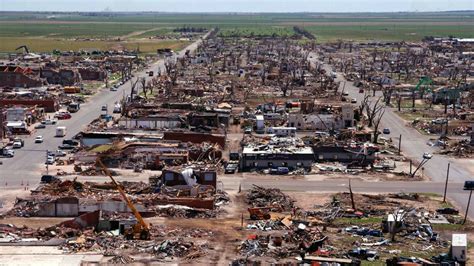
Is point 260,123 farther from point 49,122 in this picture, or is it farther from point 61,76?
point 61,76

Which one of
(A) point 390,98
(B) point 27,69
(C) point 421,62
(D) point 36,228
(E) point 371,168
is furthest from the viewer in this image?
(C) point 421,62

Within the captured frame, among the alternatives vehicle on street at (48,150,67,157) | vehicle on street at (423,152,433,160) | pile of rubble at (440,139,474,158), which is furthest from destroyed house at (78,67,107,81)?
vehicle on street at (423,152,433,160)

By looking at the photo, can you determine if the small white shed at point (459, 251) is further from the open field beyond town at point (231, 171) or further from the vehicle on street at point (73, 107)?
the vehicle on street at point (73, 107)

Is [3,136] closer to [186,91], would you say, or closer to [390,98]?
[186,91]

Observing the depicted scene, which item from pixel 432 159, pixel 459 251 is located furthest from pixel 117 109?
pixel 459 251

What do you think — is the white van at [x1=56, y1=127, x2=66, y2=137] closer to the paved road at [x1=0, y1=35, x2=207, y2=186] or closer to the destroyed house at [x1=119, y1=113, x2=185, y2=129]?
the paved road at [x1=0, y1=35, x2=207, y2=186]

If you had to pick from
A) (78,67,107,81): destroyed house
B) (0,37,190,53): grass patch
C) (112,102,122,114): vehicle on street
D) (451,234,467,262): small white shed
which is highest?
(451,234,467,262): small white shed

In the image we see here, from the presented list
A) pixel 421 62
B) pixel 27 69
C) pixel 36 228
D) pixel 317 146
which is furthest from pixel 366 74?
pixel 36 228
